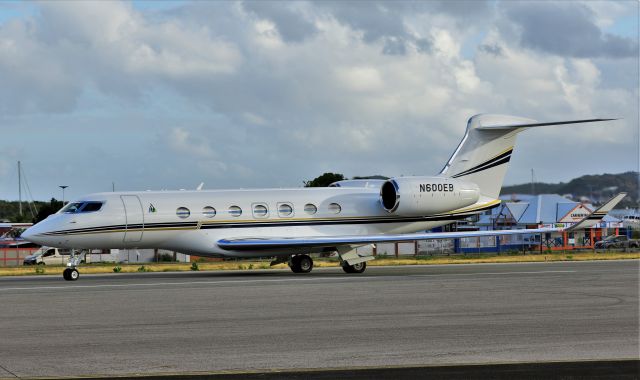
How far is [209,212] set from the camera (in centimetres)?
3088

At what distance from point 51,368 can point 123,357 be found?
1092 mm

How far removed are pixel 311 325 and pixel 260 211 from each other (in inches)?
660

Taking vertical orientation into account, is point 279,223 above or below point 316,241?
above

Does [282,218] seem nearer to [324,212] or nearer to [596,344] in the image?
[324,212]

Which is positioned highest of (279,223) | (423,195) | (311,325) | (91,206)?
(423,195)

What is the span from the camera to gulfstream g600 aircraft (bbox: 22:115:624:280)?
29.9 metres

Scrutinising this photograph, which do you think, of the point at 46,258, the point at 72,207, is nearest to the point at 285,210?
the point at 72,207

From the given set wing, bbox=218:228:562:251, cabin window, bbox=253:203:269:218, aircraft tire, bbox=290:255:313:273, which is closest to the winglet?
wing, bbox=218:228:562:251

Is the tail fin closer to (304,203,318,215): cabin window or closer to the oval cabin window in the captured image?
(304,203,318,215): cabin window

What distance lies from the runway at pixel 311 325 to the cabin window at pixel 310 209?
7887mm

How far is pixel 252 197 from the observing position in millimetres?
31766

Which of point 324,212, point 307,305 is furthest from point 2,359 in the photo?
point 324,212

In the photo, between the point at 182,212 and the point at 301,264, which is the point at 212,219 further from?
the point at 301,264

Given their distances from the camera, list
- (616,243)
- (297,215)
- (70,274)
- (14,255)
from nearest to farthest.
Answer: (70,274) < (297,215) < (14,255) < (616,243)
